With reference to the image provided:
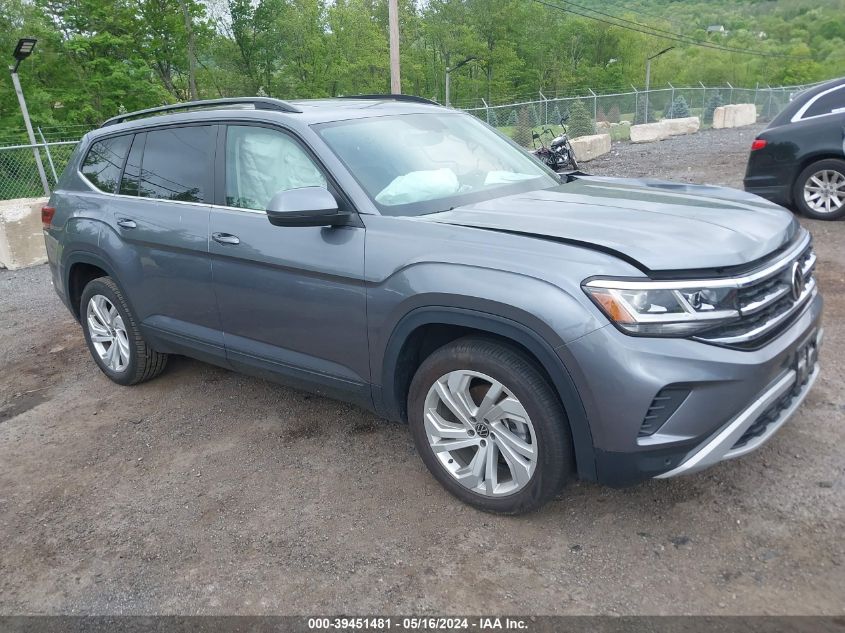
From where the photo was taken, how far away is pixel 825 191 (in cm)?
759

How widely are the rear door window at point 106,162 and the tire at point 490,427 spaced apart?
2804mm

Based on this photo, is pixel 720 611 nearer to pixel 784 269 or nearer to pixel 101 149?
pixel 784 269

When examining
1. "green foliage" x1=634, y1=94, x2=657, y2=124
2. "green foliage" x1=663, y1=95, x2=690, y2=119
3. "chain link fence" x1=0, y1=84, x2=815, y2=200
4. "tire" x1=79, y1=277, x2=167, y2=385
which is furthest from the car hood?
"green foliage" x1=663, y1=95, x2=690, y2=119

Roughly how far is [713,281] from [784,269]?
1.79ft

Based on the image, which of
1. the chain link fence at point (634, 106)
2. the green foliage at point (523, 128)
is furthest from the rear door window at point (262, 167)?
the green foliage at point (523, 128)

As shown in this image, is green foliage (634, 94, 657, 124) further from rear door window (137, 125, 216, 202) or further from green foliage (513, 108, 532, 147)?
rear door window (137, 125, 216, 202)

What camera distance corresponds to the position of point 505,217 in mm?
2945

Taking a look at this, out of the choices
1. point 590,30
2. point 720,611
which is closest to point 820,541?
point 720,611

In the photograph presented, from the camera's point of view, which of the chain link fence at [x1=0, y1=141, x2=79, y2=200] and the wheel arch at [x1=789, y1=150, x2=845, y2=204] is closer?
the wheel arch at [x1=789, y1=150, x2=845, y2=204]

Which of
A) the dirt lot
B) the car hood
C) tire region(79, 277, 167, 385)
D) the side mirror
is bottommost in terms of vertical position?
the dirt lot

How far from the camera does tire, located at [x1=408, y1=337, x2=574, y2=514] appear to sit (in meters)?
2.62

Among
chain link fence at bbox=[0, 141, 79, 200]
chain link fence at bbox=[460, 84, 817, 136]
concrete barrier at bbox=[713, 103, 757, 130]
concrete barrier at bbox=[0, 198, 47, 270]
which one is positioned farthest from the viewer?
concrete barrier at bbox=[713, 103, 757, 130]

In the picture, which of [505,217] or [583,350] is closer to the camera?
[583,350]

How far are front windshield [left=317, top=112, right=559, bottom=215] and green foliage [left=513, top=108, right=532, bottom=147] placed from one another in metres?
20.1
